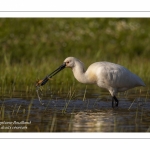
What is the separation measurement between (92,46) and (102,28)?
216 cm

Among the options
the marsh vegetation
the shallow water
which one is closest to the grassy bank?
the marsh vegetation

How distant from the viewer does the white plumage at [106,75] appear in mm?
11867

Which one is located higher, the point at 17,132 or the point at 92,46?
the point at 92,46

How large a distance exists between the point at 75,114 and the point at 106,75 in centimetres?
166

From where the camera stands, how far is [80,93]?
13805 millimetres

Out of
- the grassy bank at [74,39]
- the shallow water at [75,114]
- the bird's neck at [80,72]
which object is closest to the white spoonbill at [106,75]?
the bird's neck at [80,72]

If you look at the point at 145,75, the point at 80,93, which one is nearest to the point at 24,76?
the point at 80,93

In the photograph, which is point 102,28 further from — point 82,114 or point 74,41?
point 82,114

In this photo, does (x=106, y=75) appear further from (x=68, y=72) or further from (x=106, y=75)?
(x=68, y=72)

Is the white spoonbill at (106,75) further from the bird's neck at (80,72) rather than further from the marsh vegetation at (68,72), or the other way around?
the marsh vegetation at (68,72)

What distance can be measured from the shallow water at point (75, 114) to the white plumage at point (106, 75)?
410 mm

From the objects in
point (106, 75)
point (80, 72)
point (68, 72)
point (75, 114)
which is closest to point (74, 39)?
point (68, 72)

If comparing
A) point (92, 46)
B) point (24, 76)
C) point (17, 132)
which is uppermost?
point (92, 46)

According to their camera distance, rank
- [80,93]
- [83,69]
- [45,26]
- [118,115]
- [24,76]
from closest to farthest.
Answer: [118,115] < [83,69] < [80,93] < [24,76] < [45,26]
